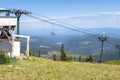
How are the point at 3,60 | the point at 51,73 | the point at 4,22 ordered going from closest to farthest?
the point at 51,73 → the point at 3,60 → the point at 4,22

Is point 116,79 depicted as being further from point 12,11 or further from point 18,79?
point 12,11

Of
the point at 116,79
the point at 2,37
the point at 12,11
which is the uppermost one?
the point at 12,11

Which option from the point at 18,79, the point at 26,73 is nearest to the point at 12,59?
the point at 26,73

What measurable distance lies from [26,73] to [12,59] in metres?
10.9

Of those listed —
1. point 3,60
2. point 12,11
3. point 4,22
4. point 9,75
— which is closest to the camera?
point 9,75

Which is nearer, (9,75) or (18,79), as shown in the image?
(18,79)

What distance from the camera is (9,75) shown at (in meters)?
30.0

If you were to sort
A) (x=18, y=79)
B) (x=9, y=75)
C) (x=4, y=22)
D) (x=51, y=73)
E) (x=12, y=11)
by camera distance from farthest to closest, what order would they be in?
1. (x=12, y=11)
2. (x=4, y=22)
3. (x=51, y=73)
4. (x=9, y=75)
5. (x=18, y=79)

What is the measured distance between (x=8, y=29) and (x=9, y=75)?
25.6 meters

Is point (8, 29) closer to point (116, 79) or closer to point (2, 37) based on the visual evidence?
point (2, 37)

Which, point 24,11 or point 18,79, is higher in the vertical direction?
point 24,11

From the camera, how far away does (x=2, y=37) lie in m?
54.6

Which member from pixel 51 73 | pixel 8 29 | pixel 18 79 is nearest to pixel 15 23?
pixel 8 29

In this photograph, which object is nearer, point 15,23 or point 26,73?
point 26,73
